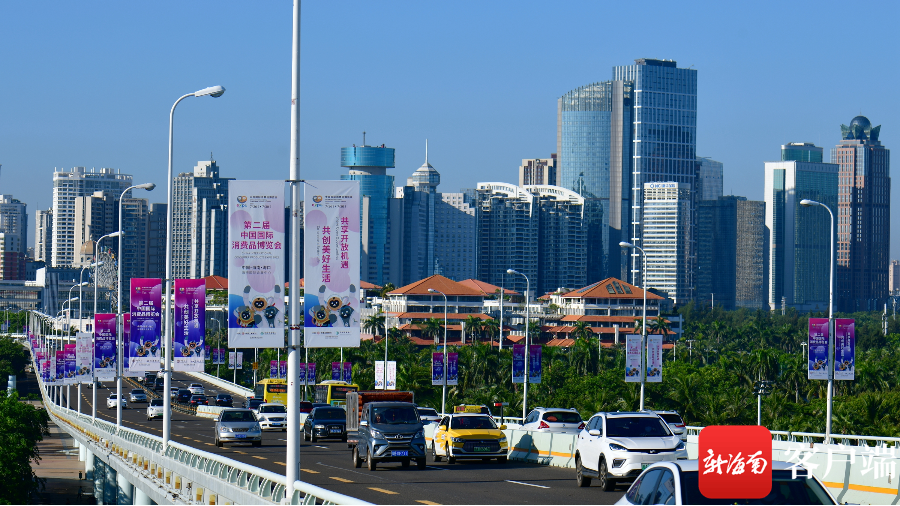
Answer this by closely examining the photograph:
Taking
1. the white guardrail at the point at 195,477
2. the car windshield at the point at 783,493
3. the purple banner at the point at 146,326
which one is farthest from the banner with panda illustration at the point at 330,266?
the purple banner at the point at 146,326

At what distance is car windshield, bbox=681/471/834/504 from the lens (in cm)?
1208

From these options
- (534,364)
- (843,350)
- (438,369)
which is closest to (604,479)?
(843,350)

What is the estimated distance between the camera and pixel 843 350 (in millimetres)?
38625

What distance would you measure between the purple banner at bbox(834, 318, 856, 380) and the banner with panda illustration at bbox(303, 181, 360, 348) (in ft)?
77.5

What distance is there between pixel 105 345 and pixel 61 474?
30.4 meters

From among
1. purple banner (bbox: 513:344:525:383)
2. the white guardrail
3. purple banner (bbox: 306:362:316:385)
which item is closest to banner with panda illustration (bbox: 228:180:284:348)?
the white guardrail

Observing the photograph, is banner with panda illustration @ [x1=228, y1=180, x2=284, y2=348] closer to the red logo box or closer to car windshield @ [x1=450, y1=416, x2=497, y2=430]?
the red logo box

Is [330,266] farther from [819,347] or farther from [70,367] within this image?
[70,367]

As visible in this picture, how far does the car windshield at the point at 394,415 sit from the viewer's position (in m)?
30.6

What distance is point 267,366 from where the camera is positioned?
124 m

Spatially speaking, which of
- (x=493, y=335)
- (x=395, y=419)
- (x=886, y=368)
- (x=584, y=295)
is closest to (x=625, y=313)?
(x=584, y=295)

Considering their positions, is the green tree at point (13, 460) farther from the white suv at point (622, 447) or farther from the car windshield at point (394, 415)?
the white suv at point (622, 447)

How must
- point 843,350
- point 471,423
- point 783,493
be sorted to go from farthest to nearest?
1. point 843,350
2. point 471,423
3. point 783,493

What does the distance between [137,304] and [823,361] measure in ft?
76.1
